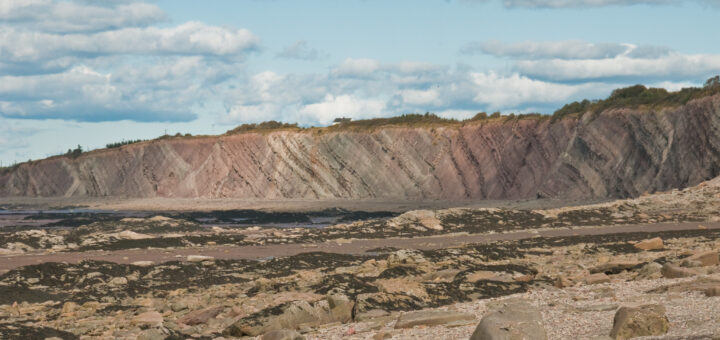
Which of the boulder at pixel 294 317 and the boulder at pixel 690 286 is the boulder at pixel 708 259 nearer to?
the boulder at pixel 690 286

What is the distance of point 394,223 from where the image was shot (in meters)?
46.0

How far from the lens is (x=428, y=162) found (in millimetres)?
83188

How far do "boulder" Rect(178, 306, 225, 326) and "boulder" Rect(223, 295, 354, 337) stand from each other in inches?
61.5

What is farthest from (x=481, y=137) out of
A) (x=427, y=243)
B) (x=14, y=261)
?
(x=14, y=261)

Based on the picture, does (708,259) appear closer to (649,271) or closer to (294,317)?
(649,271)

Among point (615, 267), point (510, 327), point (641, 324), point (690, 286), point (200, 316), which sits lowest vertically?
point (615, 267)

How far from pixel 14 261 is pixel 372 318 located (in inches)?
793

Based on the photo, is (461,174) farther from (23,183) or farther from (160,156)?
(23,183)

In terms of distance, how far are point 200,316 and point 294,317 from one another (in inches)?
105

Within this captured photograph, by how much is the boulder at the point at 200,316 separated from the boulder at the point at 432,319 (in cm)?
561

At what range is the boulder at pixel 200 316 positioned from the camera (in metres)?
19.5

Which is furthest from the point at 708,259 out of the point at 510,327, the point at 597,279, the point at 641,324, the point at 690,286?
the point at 510,327

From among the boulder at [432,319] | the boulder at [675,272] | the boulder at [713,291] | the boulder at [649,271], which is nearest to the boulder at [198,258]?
the boulder at [649,271]

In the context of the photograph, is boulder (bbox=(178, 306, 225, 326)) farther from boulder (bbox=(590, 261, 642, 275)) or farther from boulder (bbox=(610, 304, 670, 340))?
boulder (bbox=(590, 261, 642, 275))
